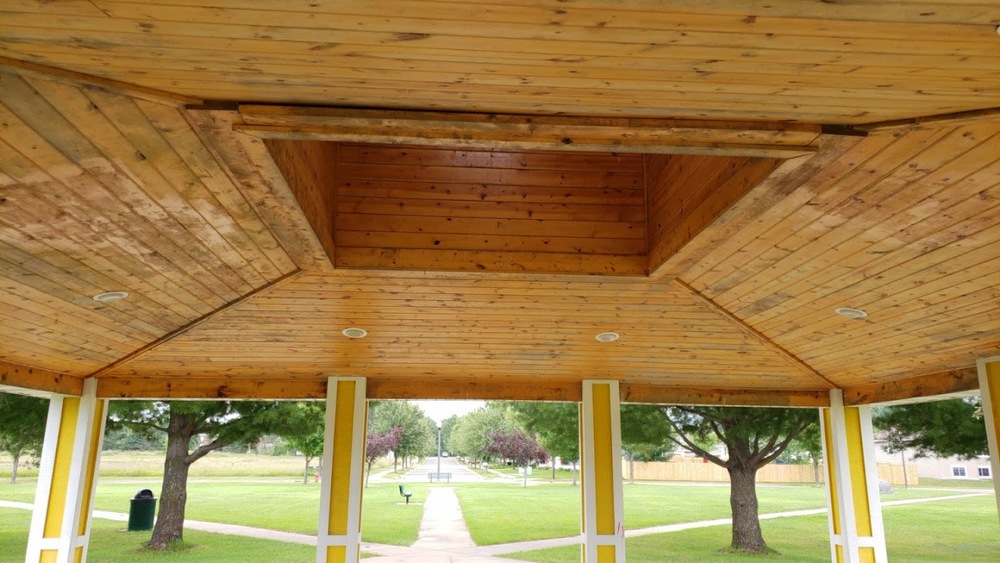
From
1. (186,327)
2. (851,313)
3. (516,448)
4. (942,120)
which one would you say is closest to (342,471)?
(186,327)

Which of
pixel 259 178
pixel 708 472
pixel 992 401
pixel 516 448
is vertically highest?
pixel 259 178

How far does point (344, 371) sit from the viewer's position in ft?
24.3

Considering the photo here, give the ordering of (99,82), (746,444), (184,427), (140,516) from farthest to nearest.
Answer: (140,516)
(184,427)
(746,444)
(99,82)

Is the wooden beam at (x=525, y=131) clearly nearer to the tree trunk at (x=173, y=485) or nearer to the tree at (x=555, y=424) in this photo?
the tree at (x=555, y=424)

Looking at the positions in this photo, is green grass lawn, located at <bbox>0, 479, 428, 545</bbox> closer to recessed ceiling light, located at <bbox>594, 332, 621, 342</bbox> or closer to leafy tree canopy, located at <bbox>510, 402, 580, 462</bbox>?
leafy tree canopy, located at <bbox>510, 402, 580, 462</bbox>

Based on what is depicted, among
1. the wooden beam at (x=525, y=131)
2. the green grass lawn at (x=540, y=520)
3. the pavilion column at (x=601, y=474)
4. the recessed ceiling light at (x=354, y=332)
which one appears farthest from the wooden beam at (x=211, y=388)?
the wooden beam at (x=525, y=131)

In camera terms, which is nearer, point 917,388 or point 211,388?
point 917,388

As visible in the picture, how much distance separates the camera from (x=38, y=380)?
6660 millimetres

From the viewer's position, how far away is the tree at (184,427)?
10.3 meters

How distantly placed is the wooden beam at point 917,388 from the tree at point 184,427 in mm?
7462

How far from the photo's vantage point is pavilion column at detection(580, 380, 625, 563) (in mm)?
7137

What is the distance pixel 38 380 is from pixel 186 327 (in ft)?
6.12

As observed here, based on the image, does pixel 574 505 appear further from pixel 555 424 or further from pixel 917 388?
pixel 917 388

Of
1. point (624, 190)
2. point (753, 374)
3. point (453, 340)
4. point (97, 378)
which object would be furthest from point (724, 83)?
point (97, 378)
